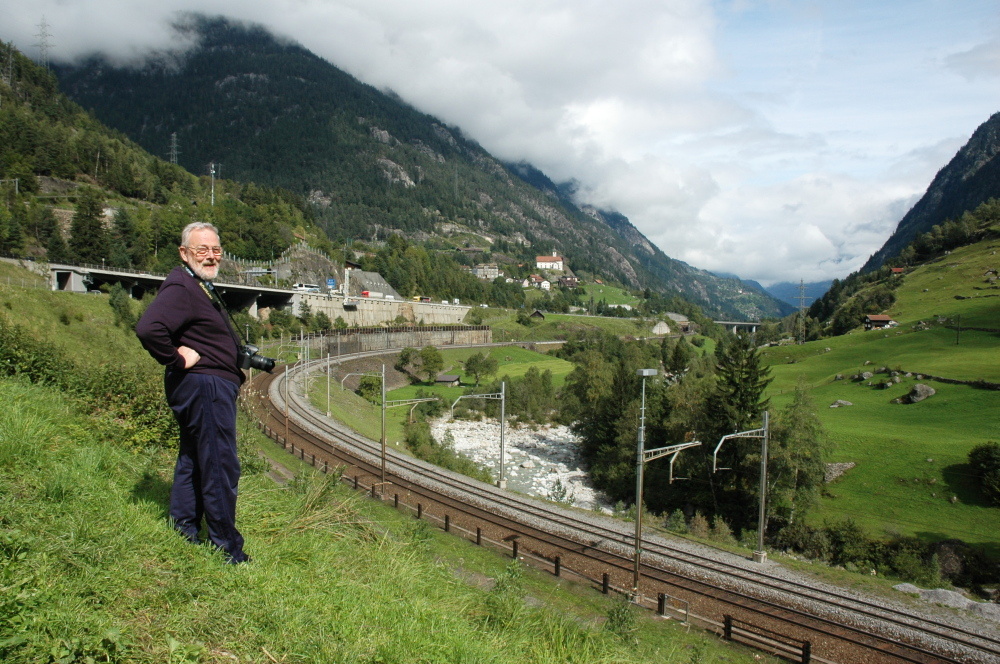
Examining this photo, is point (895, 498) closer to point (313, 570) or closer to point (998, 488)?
point (998, 488)

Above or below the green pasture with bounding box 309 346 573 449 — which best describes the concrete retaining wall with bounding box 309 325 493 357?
above

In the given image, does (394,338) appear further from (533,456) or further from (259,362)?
(259,362)

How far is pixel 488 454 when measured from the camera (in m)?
49.2

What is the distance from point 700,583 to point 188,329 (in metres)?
17.9

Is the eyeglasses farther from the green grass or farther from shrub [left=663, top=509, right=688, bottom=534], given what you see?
shrub [left=663, top=509, right=688, bottom=534]

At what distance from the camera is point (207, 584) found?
4.00 meters

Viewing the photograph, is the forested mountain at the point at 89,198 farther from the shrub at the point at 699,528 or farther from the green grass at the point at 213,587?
the green grass at the point at 213,587

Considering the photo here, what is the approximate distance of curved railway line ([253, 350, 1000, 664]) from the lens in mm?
14164

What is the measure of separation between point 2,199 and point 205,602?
9310cm

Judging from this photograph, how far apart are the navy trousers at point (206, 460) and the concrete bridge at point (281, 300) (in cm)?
2762

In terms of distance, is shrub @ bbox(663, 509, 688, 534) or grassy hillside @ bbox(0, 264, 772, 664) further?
shrub @ bbox(663, 509, 688, 534)

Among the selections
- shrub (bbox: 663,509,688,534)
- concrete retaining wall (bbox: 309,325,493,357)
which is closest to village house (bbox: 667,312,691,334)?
concrete retaining wall (bbox: 309,325,493,357)

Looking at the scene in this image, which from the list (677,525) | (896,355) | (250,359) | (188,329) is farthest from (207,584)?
(896,355)

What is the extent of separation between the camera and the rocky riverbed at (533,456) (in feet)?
130
